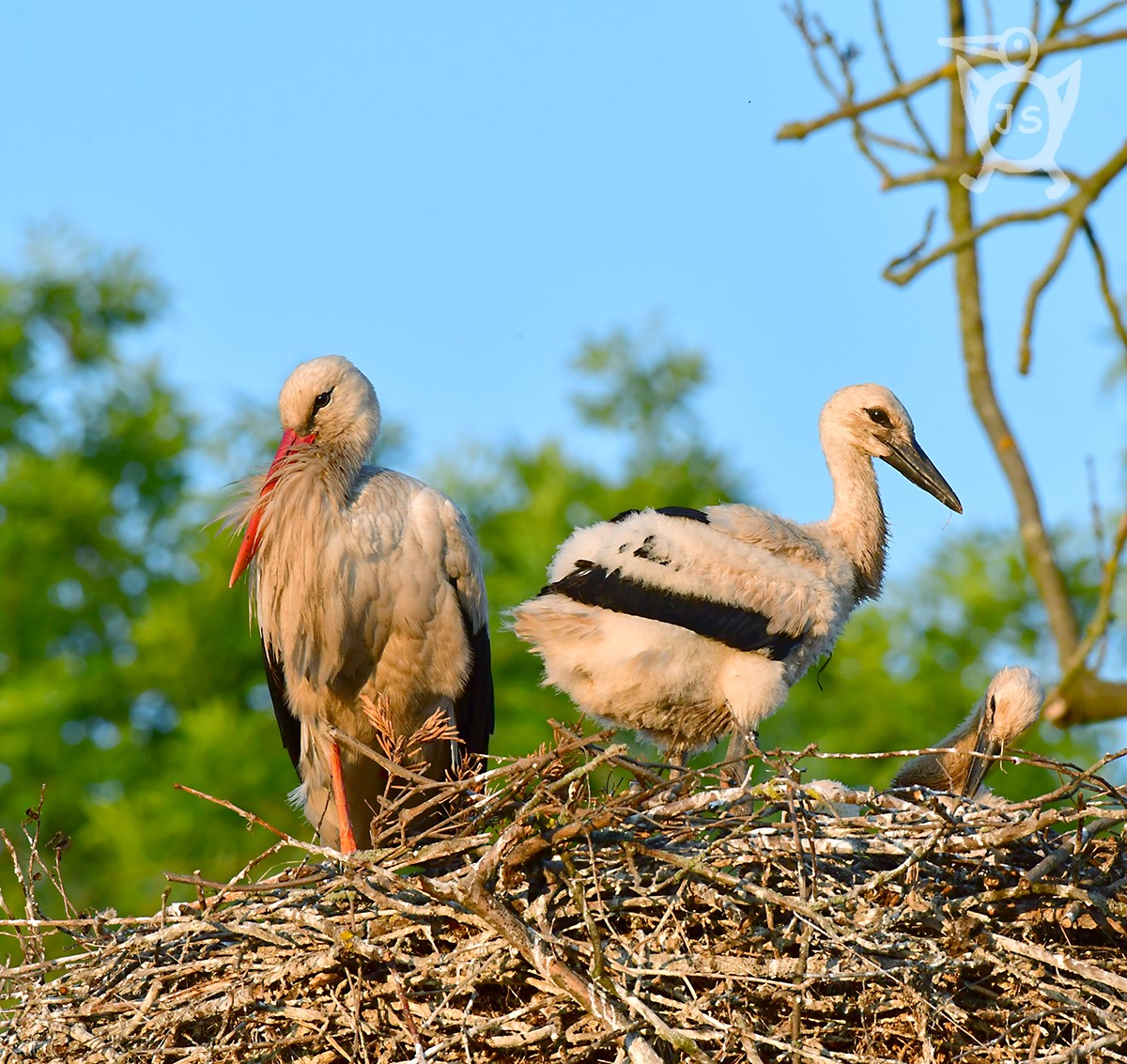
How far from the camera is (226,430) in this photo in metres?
17.2

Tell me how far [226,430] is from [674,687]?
42.1 feet

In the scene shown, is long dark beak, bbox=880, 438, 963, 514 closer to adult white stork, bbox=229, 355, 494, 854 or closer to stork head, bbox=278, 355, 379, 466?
adult white stork, bbox=229, 355, 494, 854

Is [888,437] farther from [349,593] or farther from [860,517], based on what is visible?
[349,593]

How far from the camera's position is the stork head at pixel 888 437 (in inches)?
230

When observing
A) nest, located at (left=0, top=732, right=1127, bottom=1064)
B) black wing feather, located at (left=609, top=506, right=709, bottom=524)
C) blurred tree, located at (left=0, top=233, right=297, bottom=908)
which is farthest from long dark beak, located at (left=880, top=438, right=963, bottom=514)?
blurred tree, located at (left=0, top=233, right=297, bottom=908)

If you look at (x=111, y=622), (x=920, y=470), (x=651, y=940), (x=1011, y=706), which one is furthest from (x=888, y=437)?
(x=111, y=622)

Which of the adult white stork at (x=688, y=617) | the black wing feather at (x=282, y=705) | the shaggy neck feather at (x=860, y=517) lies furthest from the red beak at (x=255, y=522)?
the shaggy neck feather at (x=860, y=517)

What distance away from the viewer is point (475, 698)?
5.56 metres

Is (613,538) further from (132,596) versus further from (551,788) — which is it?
(132,596)

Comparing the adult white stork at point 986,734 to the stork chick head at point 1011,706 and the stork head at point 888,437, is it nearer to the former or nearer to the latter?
the stork chick head at point 1011,706

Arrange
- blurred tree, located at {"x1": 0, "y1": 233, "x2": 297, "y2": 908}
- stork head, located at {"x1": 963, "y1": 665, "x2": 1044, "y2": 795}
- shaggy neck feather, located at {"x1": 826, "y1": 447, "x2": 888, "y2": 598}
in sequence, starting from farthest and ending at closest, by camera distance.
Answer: blurred tree, located at {"x1": 0, "y1": 233, "x2": 297, "y2": 908} → shaggy neck feather, located at {"x1": 826, "y1": 447, "x2": 888, "y2": 598} → stork head, located at {"x1": 963, "y1": 665, "x2": 1044, "y2": 795}

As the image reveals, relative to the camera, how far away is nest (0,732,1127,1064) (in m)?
3.71

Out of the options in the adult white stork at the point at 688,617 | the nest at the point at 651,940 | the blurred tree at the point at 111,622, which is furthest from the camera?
the blurred tree at the point at 111,622

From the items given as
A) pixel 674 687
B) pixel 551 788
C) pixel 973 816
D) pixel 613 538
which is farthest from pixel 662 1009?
pixel 613 538
